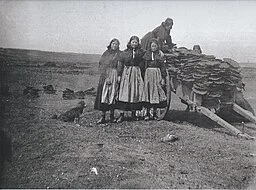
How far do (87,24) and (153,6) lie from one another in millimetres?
552

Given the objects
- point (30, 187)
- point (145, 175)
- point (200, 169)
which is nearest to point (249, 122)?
point (200, 169)

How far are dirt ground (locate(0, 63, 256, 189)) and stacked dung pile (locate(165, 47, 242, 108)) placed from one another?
0.14 metres

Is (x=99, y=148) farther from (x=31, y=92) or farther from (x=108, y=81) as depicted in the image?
(x=31, y=92)

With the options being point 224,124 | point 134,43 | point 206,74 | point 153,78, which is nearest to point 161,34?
point 134,43

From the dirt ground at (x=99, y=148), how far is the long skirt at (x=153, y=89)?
0.18 metres

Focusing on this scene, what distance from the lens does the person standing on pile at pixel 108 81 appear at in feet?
9.45

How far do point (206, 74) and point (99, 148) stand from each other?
1.10 m

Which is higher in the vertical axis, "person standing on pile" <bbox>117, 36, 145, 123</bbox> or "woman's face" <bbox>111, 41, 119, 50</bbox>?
"woman's face" <bbox>111, 41, 119, 50</bbox>

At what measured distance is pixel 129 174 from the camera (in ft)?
8.64

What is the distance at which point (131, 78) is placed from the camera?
2943 mm

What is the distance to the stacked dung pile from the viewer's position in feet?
9.82

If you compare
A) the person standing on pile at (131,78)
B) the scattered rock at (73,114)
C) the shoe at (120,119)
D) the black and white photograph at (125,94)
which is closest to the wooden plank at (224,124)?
the black and white photograph at (125,94)

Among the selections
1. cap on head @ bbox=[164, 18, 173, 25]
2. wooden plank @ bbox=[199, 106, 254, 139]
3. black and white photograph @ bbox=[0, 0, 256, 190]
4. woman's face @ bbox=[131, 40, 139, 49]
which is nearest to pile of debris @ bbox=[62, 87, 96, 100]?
black and white photograph @ bbox=[0, 0, 256, 190]

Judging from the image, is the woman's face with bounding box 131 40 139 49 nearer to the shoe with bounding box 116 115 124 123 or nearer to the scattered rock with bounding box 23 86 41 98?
the shoe with bounding box 116 115 124 123
